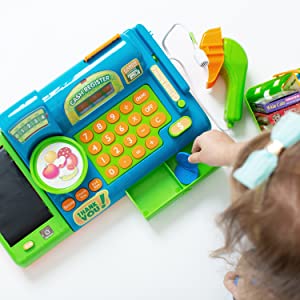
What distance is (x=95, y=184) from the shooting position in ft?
2.05

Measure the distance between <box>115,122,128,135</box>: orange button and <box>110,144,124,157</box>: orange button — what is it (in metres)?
0.02

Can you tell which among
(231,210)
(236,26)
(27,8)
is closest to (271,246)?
(231,210)

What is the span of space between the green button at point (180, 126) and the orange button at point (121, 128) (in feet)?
0.20

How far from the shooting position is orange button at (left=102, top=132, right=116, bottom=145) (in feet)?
2.08

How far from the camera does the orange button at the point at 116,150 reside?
632mm

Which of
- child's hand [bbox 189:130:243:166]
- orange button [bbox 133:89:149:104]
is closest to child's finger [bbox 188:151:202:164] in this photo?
child's hand [bbox 189:130:243:166]

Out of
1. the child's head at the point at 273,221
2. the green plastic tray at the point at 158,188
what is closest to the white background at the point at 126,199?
the green plastic tray at the point at 158,188

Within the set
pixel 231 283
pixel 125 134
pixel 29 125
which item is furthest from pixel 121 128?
pixel 231 283

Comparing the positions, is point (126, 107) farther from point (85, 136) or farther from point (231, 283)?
point (231, 283)

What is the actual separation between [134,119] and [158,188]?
0.10 metres

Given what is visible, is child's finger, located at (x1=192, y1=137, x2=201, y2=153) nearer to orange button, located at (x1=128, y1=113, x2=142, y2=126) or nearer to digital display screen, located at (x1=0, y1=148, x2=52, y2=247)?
orange button, located at (x1=128, y1=113, x2=142, y2=126)

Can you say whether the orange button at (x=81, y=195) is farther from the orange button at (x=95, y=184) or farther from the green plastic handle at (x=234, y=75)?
the green plastic handle at (x=234, y=75)

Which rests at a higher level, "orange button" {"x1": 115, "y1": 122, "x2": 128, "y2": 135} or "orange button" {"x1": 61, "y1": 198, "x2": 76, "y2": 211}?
"orange button" {"x1": 115, "y1": 122, "x2": 128, "y2": 135}

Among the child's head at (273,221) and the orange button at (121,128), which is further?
the orange button at (121,128)
